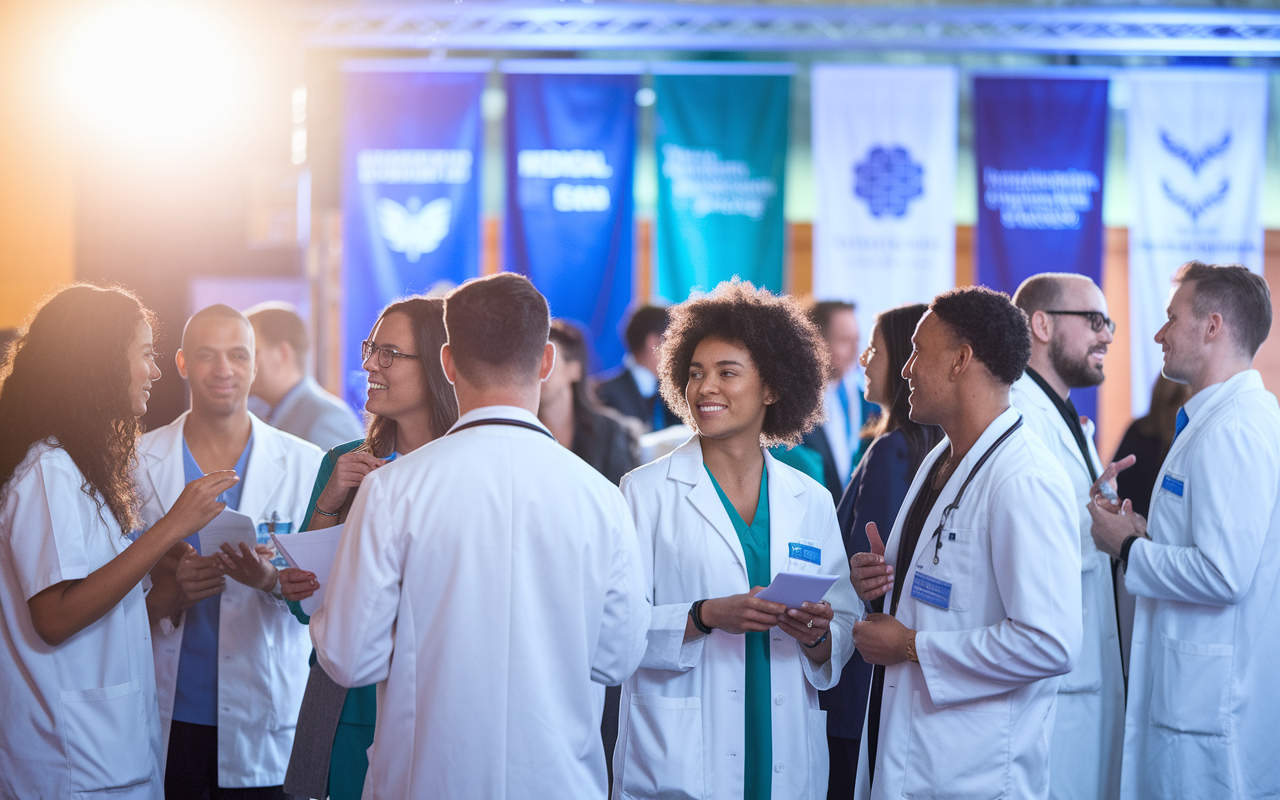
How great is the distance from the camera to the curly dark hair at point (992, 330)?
88.6 inches

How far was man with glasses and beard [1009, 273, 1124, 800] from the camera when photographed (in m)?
2.88

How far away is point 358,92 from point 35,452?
469 centimetres

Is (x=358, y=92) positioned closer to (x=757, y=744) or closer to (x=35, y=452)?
(x=35, y=452)

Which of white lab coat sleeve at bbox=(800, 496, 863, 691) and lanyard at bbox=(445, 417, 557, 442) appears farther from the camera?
white lab coat sleeve at bbox=(800, 496, 863, 691)

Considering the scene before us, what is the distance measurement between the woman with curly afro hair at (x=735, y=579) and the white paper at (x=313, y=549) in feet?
2.23

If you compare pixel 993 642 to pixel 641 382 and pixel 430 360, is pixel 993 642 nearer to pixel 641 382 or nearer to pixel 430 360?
pixel 430 360

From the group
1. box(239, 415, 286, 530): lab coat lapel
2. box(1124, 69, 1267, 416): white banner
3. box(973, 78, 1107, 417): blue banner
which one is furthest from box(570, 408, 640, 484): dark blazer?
box(1124, 69, 1267, 416): white banner

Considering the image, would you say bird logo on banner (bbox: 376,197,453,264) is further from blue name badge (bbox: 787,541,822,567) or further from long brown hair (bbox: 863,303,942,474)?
blue name badge (bbox: 787,541,822,567)

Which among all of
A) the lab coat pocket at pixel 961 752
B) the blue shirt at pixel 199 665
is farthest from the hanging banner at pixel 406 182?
the lab coat pocket at pixel 961 752

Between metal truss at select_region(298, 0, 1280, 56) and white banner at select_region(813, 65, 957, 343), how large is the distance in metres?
0.39

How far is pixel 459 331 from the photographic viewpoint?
194 cm

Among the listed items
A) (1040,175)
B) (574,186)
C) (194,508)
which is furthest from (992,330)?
(1040,175)

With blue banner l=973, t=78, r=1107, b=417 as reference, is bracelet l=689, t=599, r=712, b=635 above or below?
below

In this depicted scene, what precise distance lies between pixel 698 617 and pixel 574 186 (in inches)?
188
